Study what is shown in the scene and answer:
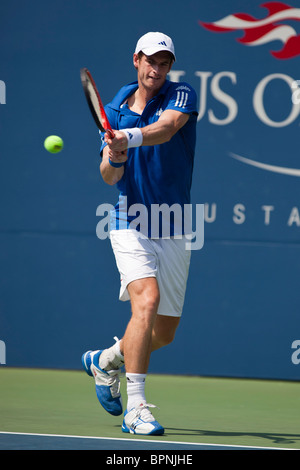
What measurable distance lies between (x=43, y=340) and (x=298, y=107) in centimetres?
247

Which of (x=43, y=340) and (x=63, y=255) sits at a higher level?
(x=63, y=255)

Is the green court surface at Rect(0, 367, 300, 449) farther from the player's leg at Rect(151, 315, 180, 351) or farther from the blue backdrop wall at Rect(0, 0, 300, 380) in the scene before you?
the player's leg at Rect(151, 315, 180, 351)

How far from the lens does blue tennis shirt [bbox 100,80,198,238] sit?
4379 mm

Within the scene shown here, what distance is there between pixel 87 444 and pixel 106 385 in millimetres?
917

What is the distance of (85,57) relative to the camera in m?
6.38

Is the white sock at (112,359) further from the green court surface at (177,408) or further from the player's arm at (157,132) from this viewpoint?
the player's arm at (157,132)

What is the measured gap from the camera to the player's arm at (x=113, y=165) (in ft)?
13.9

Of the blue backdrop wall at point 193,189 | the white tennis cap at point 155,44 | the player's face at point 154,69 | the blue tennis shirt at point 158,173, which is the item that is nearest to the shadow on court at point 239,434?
the blue tennis shirt at point 158,173

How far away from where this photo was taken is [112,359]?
4.55 m

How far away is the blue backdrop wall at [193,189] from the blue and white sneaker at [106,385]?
5.59ft

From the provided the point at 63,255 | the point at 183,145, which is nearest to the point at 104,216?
the point at 63,255

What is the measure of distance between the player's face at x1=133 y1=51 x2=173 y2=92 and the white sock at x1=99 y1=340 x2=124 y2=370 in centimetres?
133
